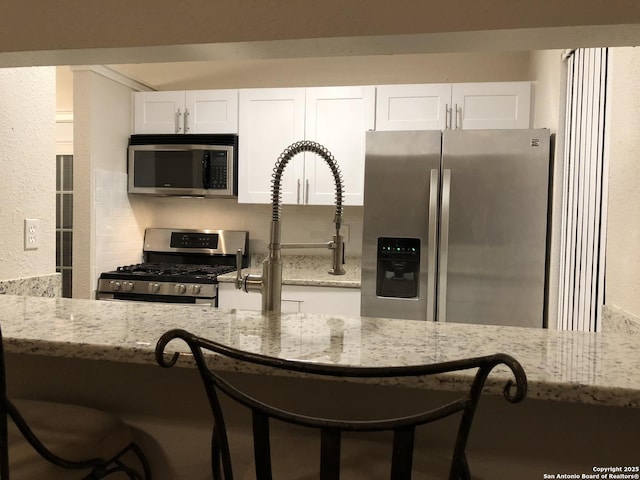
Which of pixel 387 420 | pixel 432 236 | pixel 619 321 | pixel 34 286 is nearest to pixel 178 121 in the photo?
pixel 34 286

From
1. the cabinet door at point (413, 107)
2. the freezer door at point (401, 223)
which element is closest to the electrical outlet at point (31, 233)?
the freezer door at point (401, 223)

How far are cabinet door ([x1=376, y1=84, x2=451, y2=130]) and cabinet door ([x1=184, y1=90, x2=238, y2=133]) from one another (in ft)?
3.35

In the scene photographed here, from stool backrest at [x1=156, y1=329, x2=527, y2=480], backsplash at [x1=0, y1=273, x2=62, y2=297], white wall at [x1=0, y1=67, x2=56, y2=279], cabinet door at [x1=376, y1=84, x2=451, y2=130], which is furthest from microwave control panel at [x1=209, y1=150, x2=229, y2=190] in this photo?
Answer: stool backrest at [x1=156, y1=329, x2=527, y2=480]

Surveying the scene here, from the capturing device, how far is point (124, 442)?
1056 millimetres

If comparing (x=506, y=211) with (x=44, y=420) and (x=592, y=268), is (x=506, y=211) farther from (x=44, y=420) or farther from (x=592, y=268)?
(x=44, y=420)

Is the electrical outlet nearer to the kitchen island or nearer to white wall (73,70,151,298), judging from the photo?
the kitchen island

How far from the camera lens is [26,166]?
6.50ft

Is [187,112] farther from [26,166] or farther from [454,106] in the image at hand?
[454,106]

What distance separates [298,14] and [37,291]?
1.65 metres

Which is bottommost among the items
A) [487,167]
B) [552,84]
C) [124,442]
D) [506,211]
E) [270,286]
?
[124,442]

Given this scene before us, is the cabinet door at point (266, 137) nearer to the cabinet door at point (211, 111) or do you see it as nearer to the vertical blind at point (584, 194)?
the cabinet door at point (211, 111)

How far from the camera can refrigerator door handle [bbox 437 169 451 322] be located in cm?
248

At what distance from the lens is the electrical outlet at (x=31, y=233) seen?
197 cm

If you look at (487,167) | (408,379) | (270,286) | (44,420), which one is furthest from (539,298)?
(44,420)
